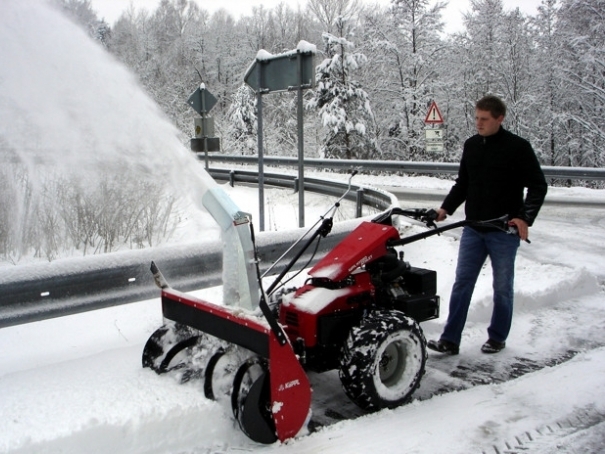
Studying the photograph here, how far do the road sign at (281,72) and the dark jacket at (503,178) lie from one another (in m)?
3.35

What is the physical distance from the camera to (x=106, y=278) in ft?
14.6

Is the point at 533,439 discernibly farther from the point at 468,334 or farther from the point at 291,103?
the point at 291,103

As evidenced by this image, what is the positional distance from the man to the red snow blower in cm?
50

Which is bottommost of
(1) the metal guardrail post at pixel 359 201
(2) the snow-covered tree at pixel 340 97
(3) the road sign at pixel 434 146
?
(1) the metal guardrail post at pixel 359 201

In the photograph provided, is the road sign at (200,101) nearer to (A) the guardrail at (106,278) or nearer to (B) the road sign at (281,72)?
(B) the road sign at (281,72)

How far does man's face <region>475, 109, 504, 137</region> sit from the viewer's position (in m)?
4.46

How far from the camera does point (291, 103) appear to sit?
37625 mm

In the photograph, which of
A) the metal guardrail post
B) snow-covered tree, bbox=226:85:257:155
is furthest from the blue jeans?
snow-covered tree, bbox=226:85:257:155

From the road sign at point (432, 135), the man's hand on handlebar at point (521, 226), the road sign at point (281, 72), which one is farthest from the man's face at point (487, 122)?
the road sign at point (432, 135)

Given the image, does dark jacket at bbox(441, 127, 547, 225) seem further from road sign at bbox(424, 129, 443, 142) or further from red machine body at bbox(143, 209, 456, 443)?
road sign at bbox(424, 129, 443, 142)

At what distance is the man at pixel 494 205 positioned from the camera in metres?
4.41

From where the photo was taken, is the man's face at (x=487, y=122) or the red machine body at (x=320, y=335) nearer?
the red machine body at (x=320, y=335)

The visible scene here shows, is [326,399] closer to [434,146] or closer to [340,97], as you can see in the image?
[434,146]

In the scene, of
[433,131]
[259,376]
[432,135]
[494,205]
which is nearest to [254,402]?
[259,376]
